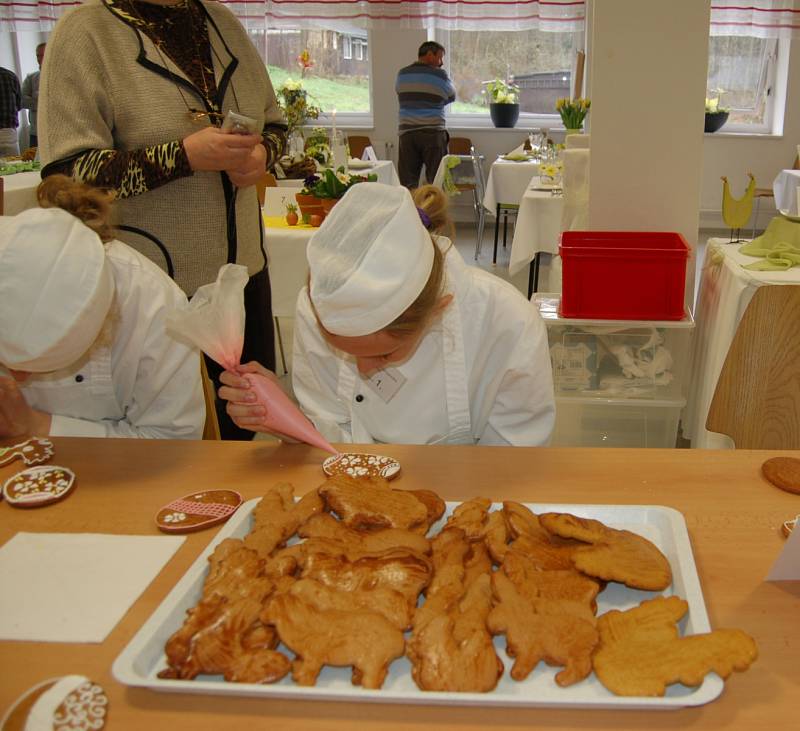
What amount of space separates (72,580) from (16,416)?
0.57 meters

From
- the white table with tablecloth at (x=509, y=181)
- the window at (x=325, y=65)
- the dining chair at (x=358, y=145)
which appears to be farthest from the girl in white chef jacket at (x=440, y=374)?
the window at (x=325, y=65)

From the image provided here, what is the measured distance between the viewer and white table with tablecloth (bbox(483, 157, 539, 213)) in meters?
5.72

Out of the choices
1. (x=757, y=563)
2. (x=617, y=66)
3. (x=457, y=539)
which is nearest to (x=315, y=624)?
(x=457, y=539)

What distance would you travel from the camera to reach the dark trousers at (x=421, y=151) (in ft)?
22.4

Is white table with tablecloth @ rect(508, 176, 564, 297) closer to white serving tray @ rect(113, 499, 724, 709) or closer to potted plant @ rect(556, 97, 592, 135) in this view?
potted plant @ rect(556, 97, 592, 135)

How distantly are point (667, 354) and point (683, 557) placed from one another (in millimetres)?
1666

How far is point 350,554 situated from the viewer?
928 millimetres

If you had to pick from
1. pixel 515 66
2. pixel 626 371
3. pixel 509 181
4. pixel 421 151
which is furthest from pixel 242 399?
pixel 515 66

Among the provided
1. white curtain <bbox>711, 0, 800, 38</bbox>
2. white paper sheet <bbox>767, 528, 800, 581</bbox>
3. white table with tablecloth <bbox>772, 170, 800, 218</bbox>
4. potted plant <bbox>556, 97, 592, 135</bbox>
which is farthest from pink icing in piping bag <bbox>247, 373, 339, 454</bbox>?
white curtain <bbox>711, 0, 800, 38</bbox>

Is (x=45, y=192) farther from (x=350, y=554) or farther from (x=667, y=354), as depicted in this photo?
(x=667, y=354)

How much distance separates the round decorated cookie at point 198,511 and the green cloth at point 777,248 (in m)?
2.03

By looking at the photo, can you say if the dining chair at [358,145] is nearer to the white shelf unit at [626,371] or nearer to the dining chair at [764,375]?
the white shelf unit at [626,371]

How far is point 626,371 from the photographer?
251 centimetres

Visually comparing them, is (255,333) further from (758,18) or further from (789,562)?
(758,18)
